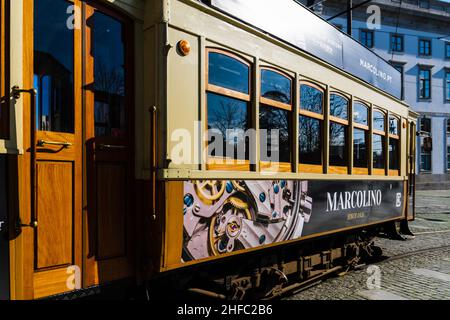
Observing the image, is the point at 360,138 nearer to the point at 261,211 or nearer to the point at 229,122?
the point at 261,211

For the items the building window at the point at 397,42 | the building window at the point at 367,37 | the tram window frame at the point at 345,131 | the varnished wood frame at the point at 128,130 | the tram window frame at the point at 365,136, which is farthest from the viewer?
the building window at the point at 397,42

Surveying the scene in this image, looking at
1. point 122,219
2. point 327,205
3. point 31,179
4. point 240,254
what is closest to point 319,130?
point 327,205

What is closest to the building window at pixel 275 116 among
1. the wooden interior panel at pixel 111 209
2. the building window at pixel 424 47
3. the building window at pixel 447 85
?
the wooden interior panel at pixel 111 209

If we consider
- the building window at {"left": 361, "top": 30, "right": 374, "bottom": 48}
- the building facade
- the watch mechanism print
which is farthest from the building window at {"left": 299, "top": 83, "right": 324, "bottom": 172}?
the building facade

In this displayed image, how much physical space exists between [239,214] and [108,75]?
162 cm

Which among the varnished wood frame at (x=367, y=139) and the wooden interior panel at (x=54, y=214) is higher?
the varnished wood frame at (x=367, y=139)

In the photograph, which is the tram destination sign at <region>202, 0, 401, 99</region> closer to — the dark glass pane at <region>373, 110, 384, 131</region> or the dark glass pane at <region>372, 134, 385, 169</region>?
the dark glass pane at <region>373, 110, 384, 131</region>

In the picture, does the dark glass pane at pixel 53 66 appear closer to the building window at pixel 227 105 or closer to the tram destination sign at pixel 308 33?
the building window at pixel 227 105

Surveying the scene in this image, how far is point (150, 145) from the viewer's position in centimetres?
295

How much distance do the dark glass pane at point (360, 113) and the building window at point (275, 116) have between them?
5.53 ft

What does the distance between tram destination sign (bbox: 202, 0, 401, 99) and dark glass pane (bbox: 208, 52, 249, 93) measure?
0.44 m

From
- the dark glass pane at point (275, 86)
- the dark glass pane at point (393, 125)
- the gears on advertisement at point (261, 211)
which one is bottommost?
the gears on advertisement at point (261, 211)

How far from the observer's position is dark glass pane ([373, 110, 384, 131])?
620cm

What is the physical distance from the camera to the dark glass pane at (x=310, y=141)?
4539 mm
